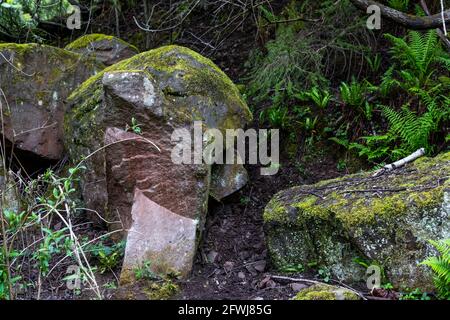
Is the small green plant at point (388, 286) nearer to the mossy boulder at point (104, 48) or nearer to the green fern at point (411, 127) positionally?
the green fern at point (411, 127)

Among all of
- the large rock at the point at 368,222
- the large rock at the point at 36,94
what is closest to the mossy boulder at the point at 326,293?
the large rock at the point at 368,222

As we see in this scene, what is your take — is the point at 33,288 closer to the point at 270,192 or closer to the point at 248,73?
the point at 270,192

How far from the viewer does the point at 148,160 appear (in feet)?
17.2

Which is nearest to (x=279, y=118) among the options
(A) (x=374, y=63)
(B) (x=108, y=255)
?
(A) (x=374, y=63)

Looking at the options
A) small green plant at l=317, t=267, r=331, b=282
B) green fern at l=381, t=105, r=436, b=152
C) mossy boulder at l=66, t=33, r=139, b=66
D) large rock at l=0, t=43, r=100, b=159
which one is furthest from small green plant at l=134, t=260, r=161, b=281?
mossy boulder at l=66, t=33, r=139, b=66

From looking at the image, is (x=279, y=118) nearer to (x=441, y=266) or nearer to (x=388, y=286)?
(x=388, y=286)

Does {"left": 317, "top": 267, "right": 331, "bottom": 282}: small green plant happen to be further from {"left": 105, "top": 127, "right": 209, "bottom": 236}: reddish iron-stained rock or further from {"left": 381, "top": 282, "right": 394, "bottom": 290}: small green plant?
{"left": 105, "top": 127, "right": 209, "bottom": 236}: reddish iron-stained rock

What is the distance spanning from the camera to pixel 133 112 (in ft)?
17.3

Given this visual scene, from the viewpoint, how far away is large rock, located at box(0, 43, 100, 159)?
21.5ft

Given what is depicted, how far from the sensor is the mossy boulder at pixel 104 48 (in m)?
7.49

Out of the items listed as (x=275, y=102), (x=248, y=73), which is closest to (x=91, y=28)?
(x=248, y=73)

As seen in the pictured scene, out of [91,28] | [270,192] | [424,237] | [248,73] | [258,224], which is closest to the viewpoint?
[424,237]
